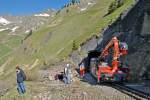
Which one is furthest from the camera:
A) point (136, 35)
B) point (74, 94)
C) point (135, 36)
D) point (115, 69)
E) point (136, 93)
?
point (135, 36)

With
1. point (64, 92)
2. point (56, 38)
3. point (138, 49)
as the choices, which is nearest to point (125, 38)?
→ point (138, 49)

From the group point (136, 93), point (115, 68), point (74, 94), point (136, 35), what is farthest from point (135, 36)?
point (74, 94)

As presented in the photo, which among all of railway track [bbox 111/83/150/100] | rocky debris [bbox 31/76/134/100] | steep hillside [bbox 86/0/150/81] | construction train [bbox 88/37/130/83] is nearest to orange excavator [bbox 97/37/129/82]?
construction train [bbox 88/37/130/83]

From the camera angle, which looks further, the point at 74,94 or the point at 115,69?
the point at 115,69

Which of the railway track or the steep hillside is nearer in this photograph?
the railway track

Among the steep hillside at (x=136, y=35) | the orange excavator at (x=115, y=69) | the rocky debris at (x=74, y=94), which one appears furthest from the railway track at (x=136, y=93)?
the steep hillside at (x=136, y=35)

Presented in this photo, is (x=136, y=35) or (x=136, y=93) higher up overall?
(x=136, y=35)

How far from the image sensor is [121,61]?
1559 inches

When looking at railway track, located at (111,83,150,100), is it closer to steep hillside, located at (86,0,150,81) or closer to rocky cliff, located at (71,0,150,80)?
steep hillside, located at (86,0,150,81)

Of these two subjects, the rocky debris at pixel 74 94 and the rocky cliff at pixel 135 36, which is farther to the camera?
the rocky cliff at pixel 135 36

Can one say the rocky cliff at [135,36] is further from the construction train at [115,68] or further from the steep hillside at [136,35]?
the construction train at [115,68]

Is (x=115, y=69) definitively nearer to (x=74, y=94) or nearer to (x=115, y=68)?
(x=115, y=68)

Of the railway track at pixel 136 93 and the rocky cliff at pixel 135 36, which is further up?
the rocky cliff at pixel 135 36

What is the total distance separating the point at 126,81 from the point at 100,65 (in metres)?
3.02
